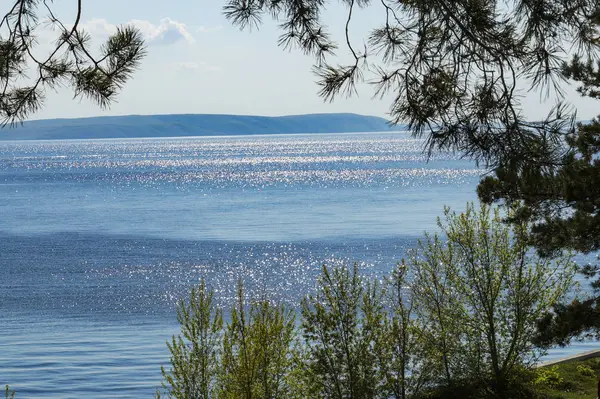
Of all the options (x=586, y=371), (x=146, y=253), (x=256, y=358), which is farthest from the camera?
(x=146, y=253)

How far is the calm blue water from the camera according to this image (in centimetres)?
3656

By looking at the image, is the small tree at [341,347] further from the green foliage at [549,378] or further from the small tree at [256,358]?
the green foliage at [549,378]

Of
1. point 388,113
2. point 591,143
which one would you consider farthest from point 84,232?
point 388,113

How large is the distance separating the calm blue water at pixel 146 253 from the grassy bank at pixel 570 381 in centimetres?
684

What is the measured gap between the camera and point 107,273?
5484 centimetres

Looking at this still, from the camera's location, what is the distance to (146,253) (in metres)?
62.4

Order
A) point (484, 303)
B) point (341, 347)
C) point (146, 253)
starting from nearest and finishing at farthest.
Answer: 1. point (341, 347)
2. point (484, 303)
3. point (146, 253)

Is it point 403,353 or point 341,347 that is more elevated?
point 341,347

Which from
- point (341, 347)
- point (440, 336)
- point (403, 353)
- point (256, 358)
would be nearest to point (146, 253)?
point (440, 336)

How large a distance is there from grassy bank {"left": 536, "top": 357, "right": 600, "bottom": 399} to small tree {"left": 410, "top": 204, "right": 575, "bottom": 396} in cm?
72

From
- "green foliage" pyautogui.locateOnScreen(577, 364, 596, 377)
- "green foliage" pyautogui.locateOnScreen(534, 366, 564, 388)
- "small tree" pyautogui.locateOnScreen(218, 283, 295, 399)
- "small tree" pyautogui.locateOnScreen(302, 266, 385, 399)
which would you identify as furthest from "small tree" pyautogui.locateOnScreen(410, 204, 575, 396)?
"small tree" pyautogui.locateOnScreen(218, 283, 295, 399)

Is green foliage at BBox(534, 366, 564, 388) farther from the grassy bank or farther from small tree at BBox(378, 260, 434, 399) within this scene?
small tree at BBox(378, 260, 434, 399)

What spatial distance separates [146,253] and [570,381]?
44107 millimetres

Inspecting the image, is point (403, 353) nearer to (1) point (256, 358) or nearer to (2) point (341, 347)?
(2) point (341, 347)
